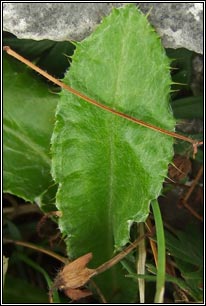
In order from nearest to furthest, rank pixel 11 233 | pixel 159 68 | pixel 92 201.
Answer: pixel 159 68
pixel 92 201
pixel 11 233

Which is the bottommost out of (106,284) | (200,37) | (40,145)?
(106,284)

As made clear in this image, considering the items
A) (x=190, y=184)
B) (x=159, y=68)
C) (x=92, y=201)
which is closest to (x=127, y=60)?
(x=159, y=68)

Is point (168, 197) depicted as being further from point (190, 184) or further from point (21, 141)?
point (21, 141)

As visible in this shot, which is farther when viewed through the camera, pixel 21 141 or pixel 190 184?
pixel 190 184

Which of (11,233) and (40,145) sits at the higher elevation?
(40,145)

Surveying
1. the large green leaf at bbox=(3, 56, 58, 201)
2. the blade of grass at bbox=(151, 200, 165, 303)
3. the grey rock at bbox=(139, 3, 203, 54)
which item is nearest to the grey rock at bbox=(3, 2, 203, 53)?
the grey rock at bbox=(139, 3, 203, 54)

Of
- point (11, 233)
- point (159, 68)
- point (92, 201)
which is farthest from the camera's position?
point (11, 233)

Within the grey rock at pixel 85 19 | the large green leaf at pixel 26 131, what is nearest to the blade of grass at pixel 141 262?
the large green leaf at pixel 26 131

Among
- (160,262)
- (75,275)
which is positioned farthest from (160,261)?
(75,275)

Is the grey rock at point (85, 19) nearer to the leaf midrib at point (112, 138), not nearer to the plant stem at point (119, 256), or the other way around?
the leaf midrib at point (112, 138)
